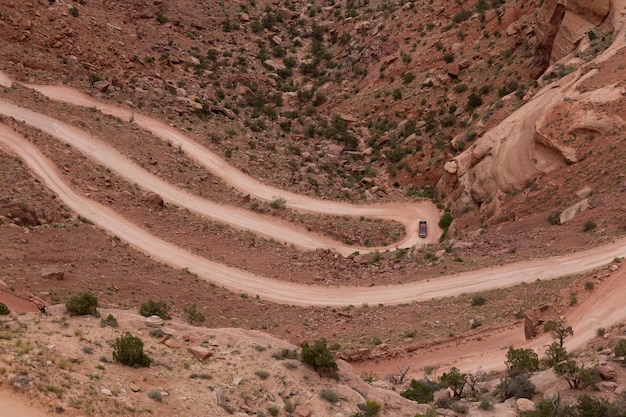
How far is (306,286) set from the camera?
118 ft

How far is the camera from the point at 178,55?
5912 cm

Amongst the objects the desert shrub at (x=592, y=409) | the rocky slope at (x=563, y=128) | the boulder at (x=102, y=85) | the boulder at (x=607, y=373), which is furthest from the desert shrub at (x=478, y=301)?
the boulder at (x=102, y=85)

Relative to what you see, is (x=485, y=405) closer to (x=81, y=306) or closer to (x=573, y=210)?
(x=81, y=306)

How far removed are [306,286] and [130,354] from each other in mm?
18529

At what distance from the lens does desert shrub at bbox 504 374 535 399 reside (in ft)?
69.9

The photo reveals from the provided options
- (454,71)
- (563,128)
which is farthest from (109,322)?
(454,71)

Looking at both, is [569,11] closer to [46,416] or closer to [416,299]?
[416,299]

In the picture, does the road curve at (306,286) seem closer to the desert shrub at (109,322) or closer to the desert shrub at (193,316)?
the desert shrub at (193,316)

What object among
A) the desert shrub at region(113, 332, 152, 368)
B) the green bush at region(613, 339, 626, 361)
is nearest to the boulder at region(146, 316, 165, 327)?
the desert shrub at region(113, 332, 152, 368)

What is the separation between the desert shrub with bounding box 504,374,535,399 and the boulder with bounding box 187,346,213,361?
9.18 metres

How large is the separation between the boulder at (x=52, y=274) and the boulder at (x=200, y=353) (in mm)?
11422

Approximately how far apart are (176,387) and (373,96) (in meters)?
44.1

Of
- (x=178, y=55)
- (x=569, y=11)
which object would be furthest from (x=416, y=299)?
(x=178, y=55)

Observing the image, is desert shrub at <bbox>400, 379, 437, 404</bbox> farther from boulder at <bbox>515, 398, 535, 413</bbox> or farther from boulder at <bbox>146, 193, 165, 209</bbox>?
boulder at <bbox>146, 193, 165, 209</bbox>
